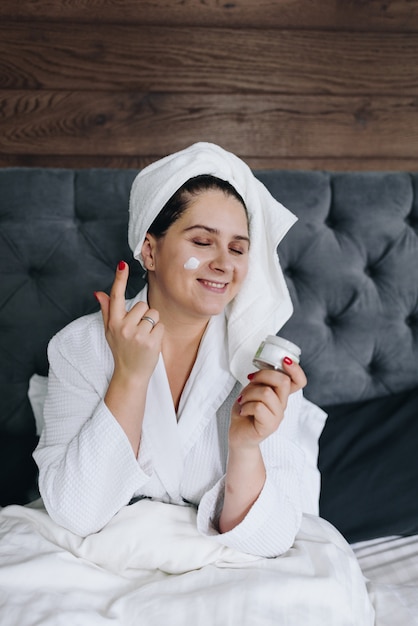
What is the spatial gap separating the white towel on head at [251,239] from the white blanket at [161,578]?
325 millimetres

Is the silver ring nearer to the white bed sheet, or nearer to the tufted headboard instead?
the tufted headboard

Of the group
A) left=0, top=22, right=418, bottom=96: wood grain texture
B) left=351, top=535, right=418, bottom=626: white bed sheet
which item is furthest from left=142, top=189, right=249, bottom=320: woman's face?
left=0, top=22, right=418, bottom=96: wood grain texture

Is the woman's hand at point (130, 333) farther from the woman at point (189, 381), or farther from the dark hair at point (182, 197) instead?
the dark hair at point (182, 197)

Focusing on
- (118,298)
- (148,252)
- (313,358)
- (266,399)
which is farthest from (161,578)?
(313,358)

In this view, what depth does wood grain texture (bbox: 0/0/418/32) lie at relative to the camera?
1.59m

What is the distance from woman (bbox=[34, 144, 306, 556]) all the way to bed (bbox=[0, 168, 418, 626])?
0.06m

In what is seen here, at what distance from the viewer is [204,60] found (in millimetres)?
1664

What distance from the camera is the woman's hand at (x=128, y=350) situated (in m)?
0.98

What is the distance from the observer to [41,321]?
1428mm

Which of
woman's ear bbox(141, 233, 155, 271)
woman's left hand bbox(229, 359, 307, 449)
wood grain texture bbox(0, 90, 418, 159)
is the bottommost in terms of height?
woman's left hand bbox(229, 359, 307, 449)

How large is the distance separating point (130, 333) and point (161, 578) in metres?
0.41

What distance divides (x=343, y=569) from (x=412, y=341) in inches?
29.6

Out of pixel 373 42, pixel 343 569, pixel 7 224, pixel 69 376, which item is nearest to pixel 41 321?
pixel 7 224

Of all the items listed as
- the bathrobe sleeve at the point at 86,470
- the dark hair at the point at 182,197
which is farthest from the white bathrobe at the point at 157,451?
the dark hair at the point at 182,197
